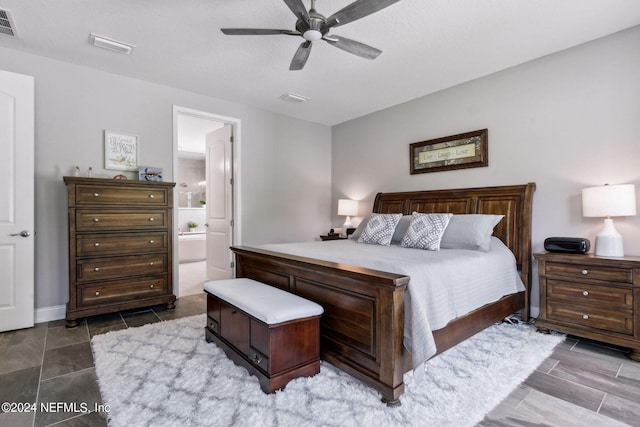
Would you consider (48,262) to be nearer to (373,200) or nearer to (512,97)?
(373,200)

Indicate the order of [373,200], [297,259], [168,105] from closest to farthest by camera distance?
1. [297,259]
2. [168,105]
3. [373,200]

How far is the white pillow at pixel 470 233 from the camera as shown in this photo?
9.69 feet

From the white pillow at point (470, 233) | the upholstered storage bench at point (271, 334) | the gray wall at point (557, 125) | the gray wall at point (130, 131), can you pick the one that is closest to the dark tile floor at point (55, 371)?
the gray wall at point (130, 131)

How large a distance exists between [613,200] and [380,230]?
6.45 ft

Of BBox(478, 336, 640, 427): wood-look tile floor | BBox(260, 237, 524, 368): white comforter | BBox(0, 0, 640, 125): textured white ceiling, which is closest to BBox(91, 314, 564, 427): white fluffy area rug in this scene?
BBox(478, 336, 640, 427): wood-look tile floor

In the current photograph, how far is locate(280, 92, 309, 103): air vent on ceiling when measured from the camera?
4.22 meters

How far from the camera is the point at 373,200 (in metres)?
4.94

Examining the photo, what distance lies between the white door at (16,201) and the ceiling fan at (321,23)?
2291 mm

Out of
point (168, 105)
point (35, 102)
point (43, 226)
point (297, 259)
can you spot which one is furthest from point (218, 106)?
point (297, 259)

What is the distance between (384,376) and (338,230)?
389 centimetres

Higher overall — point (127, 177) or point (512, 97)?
point (512, 97)

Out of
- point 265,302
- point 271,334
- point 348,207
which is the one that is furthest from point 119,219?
point 348,207

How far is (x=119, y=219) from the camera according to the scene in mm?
3254

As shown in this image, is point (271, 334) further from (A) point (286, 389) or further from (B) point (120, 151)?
(B) point (120, 151)
